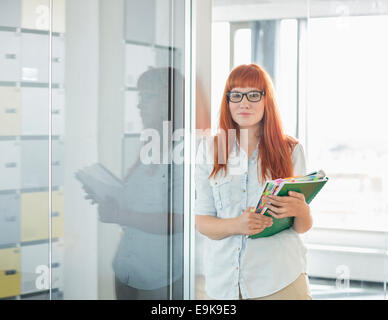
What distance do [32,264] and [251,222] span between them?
0.79 meters

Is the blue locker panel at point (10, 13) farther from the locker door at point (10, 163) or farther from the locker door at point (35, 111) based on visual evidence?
the locker door at point (10, 163)

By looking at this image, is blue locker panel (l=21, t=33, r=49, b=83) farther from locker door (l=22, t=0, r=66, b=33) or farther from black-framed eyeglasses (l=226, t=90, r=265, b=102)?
black-framed eyeglasses (l=226, t=90, r=265, b=102)

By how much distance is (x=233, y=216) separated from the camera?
1.76 m

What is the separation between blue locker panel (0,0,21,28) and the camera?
5.93 feet

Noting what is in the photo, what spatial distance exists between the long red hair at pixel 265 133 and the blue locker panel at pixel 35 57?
2.07 ft

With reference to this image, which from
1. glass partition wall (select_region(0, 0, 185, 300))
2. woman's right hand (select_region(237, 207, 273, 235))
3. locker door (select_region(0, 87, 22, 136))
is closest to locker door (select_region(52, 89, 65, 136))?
glass partition wall (select_region(0, 0, 185, 300))

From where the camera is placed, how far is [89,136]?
1804mm

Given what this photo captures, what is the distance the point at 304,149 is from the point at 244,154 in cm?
23

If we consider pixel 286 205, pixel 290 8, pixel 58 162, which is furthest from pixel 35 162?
pixel 290 8

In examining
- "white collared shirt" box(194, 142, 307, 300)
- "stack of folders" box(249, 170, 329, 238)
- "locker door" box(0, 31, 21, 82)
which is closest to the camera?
"stack of folders" box(249, 170, 329, 238)

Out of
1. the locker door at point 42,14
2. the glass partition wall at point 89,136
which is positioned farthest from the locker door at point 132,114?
the locker door at point 42,14

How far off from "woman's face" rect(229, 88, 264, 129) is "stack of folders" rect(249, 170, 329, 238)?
0.22 meters

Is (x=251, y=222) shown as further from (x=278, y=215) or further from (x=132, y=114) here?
(x=132, y=114)
